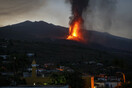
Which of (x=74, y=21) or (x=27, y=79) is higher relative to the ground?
(x=74, y=21)

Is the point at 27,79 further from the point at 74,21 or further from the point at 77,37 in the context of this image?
the point at 77,37

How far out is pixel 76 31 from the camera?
139m

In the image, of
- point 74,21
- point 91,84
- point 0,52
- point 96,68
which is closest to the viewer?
point 91,84

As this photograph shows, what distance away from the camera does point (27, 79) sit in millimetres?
39719

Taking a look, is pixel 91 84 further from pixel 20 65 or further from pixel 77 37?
pixel 77 37

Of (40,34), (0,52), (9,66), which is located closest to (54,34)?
(40,34)

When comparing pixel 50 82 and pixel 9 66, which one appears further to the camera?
pixel 9 66

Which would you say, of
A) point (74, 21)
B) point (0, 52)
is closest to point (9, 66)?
point (0, 52)

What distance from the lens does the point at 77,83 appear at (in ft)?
116

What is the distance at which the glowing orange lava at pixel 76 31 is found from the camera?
129375 millimetres

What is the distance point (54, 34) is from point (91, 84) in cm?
16056

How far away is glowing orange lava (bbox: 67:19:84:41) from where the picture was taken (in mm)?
129375

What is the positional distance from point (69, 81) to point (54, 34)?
16302 cm

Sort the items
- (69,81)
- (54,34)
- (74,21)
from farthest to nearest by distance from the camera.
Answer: (54,34), (74,21), (69,81)
